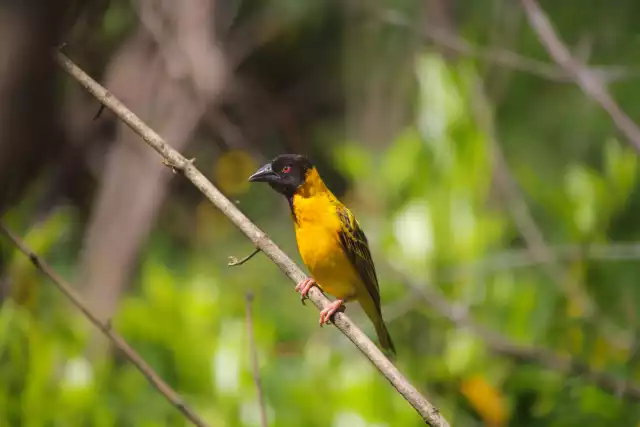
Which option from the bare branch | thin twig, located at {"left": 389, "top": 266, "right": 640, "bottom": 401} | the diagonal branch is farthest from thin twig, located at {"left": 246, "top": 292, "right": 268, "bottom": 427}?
the bare branch

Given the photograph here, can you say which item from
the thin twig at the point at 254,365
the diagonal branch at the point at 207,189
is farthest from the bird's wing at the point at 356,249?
the diagonal branch at the point at 207,189

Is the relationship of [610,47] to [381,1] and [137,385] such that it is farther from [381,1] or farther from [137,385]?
[137,385]

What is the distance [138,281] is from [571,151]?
3284 millimetres

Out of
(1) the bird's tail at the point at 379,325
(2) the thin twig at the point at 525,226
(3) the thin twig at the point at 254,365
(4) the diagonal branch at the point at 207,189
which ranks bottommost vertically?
(3) the thin twig at the point at 254,365

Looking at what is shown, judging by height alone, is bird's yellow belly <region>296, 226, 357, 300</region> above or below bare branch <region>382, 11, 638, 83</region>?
below

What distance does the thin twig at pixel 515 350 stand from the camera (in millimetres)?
3367

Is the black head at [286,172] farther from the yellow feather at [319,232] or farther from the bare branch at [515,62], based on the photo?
the bare branch at [515,62]

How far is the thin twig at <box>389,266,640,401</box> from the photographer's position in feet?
11.0

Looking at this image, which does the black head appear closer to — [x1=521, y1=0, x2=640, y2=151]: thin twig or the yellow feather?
the yellow feather

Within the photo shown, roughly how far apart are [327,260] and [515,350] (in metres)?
1.10

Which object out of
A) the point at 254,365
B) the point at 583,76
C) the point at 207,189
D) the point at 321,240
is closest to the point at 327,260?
the point at 321,240

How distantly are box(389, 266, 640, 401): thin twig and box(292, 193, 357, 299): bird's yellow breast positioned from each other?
0.90m

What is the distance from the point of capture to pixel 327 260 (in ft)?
9.68

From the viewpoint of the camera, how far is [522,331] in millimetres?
3988
